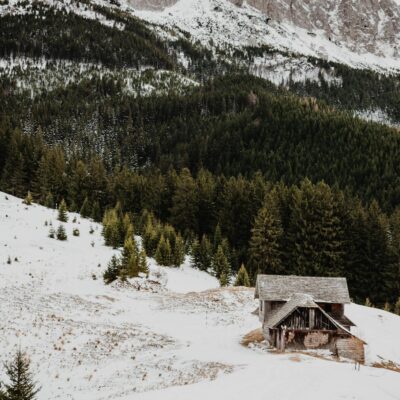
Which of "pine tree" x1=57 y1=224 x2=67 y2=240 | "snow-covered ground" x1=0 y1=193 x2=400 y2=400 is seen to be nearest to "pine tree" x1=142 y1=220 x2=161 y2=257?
"snow-covered ground" x1=0 y1=193 x2=400 y2=400

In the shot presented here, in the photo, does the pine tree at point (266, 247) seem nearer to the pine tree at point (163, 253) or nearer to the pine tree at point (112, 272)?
the pine tree at point (163, 253)

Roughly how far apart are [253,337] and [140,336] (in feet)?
28.5

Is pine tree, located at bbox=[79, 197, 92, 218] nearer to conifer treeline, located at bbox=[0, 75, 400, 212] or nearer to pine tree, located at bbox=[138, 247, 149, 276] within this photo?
pine tree, located at bbox=[138, 247, 149, 276]

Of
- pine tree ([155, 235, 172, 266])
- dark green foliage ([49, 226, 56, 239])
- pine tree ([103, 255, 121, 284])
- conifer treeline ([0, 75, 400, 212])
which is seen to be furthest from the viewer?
conifer treeline ([0, 75, 400, 212])

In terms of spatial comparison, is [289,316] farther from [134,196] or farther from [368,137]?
[368,137]

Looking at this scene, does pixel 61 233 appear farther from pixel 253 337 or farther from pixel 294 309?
pixel 294 309

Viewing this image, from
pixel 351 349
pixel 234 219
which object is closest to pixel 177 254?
pixel 234 219

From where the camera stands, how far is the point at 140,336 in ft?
93.8

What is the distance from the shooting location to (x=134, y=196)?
7844cm

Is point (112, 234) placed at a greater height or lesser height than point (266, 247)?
greater

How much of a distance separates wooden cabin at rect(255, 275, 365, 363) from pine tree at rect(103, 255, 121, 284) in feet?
43.4

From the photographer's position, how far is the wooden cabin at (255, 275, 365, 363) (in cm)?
3059

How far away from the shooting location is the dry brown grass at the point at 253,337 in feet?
103

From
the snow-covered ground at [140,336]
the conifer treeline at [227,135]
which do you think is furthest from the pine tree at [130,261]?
the conifer treeline at [227,135]
